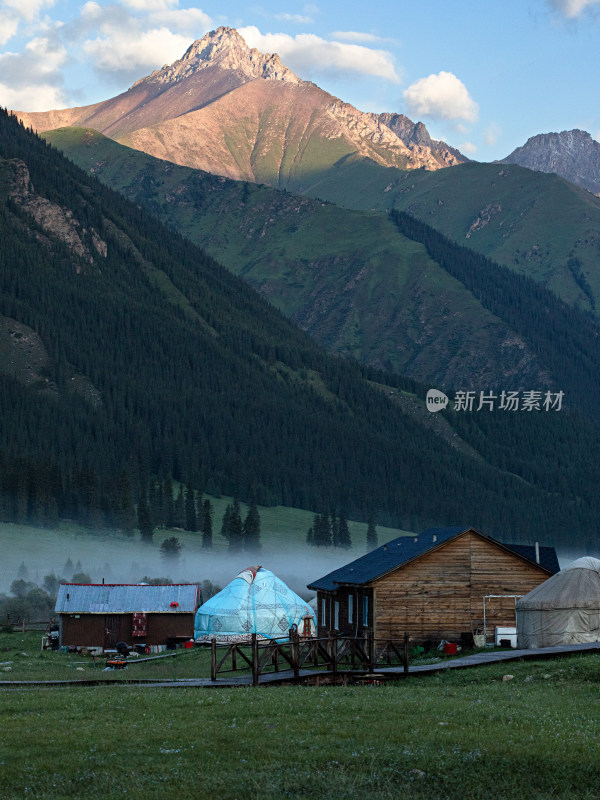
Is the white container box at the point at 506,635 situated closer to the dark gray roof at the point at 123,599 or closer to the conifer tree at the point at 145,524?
the dark gray roof at the point at 123,599

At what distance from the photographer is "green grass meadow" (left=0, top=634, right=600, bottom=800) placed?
19.5 metres

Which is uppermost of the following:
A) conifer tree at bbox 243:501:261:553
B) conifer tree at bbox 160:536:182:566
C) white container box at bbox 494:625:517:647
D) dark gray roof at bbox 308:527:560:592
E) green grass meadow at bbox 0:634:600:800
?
conifer tree at bbox 243:501:261:553

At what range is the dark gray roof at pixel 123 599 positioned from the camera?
75625 mm

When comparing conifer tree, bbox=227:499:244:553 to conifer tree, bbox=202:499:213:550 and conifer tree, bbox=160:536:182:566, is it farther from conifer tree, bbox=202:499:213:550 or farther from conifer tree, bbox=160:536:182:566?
conifer tree, bbox=160:536:182:566

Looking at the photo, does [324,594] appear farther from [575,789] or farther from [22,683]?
[575,789]

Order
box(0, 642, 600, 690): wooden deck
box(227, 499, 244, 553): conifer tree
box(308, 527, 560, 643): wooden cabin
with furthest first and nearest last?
1. box(227, 499, 244, 553): conifer tree
2. box(308, 527, 560, 643): wooden cabin
3. box(0, 642, 600, 690): wooden deck

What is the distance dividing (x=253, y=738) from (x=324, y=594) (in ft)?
152

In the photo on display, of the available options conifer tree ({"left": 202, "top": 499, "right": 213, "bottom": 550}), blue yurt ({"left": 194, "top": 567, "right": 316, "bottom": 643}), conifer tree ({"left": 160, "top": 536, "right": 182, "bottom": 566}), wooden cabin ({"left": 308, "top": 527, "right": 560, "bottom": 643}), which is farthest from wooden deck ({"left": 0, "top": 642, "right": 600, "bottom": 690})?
conifer tree ({"left": 202, "top": 499, "right": 213, "bottom": 550})

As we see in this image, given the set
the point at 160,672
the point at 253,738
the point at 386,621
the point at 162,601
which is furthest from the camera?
the point at 162,601

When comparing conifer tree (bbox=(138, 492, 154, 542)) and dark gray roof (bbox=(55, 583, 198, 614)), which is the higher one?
conifer tree (bbox=(138, 492, 154, 542))

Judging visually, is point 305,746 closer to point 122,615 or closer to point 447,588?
point 447,588

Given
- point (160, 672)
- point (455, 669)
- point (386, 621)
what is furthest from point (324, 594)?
point (455, 669)

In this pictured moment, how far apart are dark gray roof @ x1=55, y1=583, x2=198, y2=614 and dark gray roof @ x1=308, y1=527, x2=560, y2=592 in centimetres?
1446

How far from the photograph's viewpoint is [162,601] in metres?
77.9
